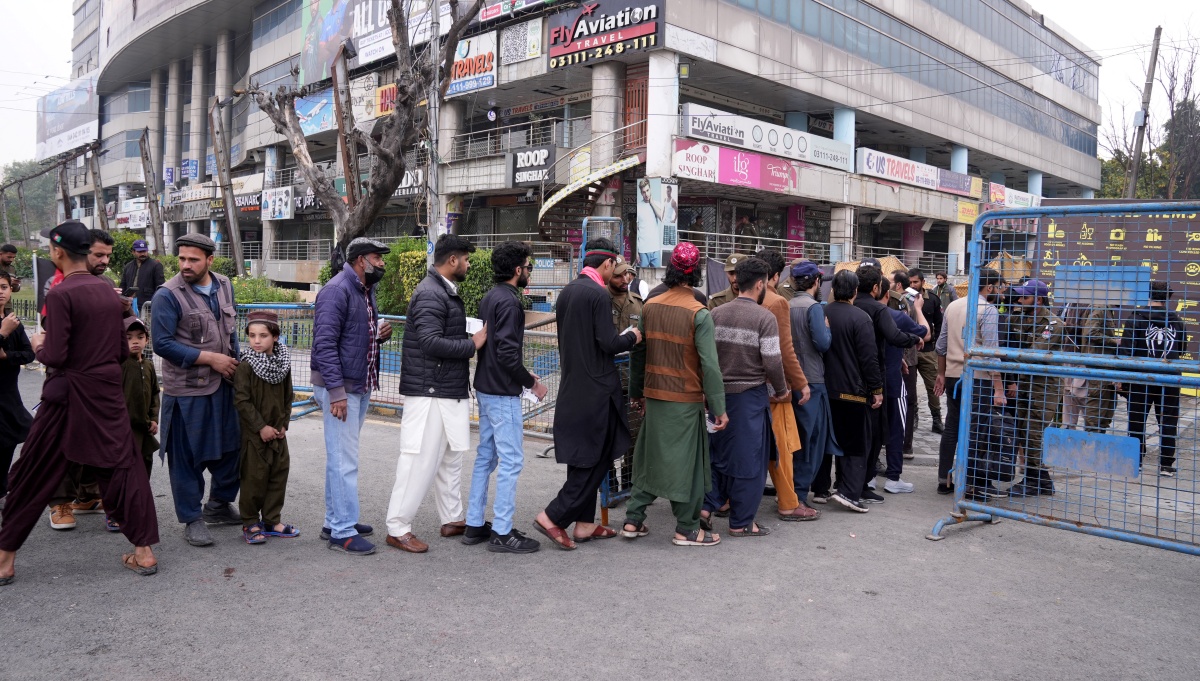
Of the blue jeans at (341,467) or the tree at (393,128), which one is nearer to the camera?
the blue jeans at (341,467)

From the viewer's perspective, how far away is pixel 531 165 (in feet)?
83.8

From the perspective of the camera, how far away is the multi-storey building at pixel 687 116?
23.4 meters

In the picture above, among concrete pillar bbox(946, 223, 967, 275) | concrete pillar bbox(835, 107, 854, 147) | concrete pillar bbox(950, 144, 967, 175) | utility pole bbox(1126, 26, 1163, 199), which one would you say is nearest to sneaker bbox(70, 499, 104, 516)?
utility pole bbox(1126, 26, 1163, 199)

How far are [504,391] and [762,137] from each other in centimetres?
2152

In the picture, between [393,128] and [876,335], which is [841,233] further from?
[876,335]

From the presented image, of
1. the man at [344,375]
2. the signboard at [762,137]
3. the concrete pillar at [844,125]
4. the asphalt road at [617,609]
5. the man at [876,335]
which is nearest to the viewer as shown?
the asphalt road at [617,609]

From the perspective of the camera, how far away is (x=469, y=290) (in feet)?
64.4

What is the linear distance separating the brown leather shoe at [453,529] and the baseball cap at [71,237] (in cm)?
268

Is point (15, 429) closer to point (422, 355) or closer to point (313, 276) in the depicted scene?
point (422, 355)

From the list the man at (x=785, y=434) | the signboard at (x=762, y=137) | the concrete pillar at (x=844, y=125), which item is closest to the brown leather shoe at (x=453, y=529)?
the man at (x=785, y=434)

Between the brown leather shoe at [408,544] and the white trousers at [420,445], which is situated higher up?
the white trousers at [420,445]

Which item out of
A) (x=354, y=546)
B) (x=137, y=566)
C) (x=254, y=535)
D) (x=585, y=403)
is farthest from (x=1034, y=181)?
(x=137, y=566)

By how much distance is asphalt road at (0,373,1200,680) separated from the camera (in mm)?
3490

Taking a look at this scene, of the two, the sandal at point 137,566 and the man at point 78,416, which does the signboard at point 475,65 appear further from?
the sandal at point 137,566
